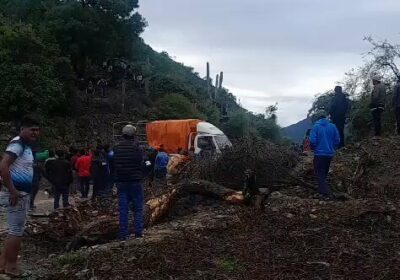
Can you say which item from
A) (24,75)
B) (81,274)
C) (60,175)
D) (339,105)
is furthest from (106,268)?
(24,75)

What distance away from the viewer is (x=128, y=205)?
7.34 metres

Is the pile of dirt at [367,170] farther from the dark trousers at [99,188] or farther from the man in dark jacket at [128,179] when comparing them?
the dark trousers at [99,188]

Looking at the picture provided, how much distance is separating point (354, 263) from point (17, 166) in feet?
11.7

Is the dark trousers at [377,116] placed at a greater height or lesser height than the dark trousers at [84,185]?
greater

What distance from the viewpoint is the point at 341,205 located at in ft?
25.2

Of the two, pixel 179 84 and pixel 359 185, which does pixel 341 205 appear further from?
pixel 179 84

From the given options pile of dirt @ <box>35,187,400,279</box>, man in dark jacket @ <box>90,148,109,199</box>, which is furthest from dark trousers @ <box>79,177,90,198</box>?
pile of dirt @ <box>35,187,400,279</box>

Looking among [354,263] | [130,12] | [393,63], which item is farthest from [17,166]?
[130,12]

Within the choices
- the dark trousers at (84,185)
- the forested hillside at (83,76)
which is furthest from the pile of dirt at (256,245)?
the forested hillside at (83,76)

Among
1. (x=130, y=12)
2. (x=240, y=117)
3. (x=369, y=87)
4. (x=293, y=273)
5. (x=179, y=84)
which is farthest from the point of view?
(x=179, y=84)

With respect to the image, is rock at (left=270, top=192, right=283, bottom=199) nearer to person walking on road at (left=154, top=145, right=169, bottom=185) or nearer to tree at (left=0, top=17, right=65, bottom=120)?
person walking on road at (left=154, top=145, right=169, bottom=185)

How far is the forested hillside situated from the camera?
2605 centimetres

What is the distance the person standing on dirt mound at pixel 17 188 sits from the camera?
18.6 ft

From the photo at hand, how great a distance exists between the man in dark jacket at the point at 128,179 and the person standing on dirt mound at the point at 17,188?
1.57 meters
